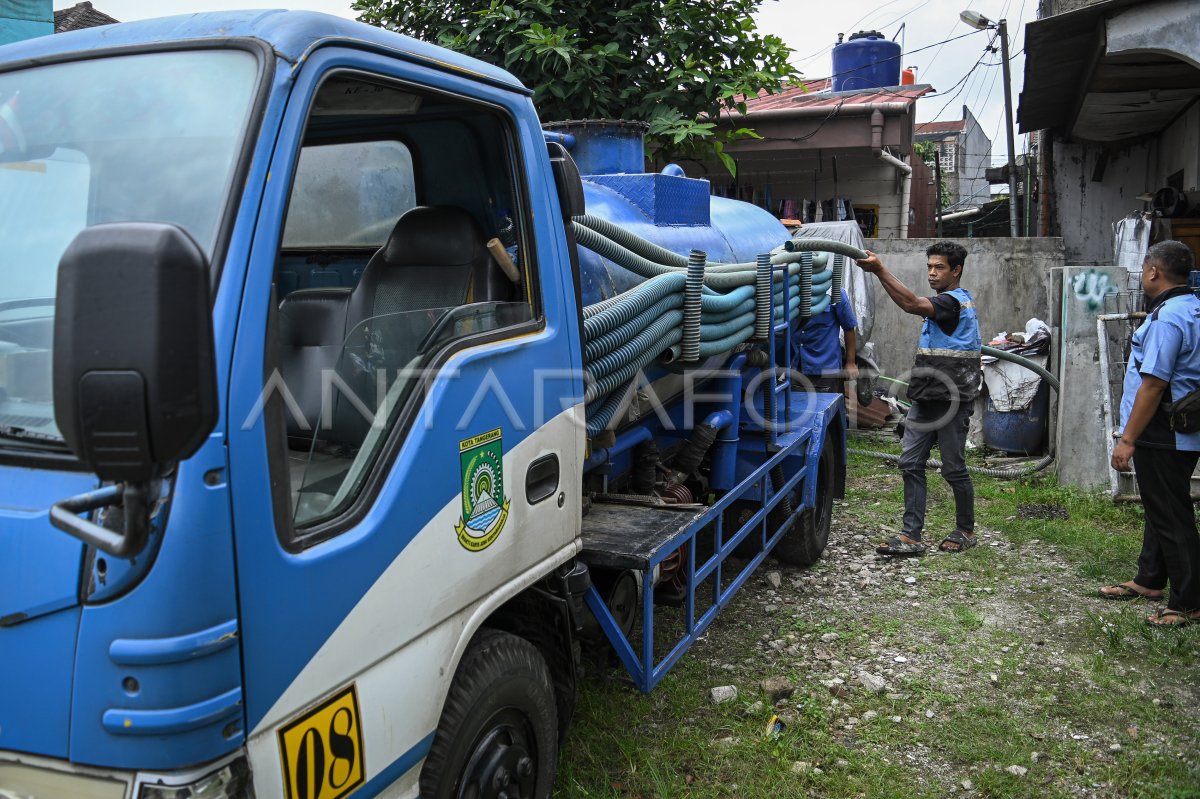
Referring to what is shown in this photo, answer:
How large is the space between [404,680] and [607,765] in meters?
1.60

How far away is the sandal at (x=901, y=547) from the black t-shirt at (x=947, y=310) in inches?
53.5

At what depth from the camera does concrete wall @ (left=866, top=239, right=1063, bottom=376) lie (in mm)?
9945

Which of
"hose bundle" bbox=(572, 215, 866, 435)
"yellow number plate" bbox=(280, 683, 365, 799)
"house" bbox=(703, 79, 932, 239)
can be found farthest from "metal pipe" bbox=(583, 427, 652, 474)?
"house" bbox=(703, 79, 932, 239)

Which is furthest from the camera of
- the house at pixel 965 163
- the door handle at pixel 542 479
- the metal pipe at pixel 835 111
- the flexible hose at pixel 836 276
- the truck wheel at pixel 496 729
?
the house at pixel 965 163

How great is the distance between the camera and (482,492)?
229 cm

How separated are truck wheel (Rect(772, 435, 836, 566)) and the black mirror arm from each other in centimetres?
424

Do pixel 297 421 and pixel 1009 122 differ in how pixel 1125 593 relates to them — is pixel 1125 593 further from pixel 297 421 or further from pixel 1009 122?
pixel 1009 122

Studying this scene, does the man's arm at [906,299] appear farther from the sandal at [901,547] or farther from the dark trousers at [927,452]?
the sandal at [901,547]

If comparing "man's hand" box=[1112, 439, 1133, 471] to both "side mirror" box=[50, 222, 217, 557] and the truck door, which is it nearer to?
the truck door

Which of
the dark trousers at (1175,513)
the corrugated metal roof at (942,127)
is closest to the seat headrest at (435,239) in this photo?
the dark trousers at (1175,513)

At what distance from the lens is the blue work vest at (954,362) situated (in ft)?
18.6

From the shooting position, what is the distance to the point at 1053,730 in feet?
12.1

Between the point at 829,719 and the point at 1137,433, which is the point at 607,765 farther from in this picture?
the point at 1137,433

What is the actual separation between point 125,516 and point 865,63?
15.9 metres
